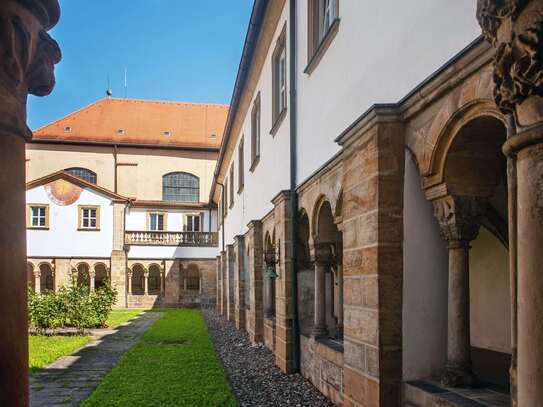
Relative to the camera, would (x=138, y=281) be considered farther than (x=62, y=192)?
Yes

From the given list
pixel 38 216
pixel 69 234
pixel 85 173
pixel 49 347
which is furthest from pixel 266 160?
pixel 85 173

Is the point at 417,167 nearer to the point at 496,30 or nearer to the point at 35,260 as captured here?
the point at 496,30

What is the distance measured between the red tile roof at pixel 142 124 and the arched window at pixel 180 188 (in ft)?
7.87

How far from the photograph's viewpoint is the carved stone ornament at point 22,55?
61.6 inches

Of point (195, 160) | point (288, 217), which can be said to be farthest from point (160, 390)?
point (195, 160)

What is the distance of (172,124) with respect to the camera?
44.5 meters

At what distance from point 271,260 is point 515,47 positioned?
9572 mm

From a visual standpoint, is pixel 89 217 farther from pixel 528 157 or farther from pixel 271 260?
pixel 528 157

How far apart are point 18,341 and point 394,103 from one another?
13.0 ft

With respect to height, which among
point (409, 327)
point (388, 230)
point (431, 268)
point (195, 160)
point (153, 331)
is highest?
point (195, 160)

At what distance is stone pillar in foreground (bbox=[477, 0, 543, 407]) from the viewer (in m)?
1.78

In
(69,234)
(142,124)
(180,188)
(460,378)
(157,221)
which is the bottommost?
(460,378)

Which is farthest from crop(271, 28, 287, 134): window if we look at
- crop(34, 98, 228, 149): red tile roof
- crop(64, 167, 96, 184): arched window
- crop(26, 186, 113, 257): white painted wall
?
crop(64, 167, 96, 184): arched window

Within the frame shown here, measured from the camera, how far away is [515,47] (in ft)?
6.14
